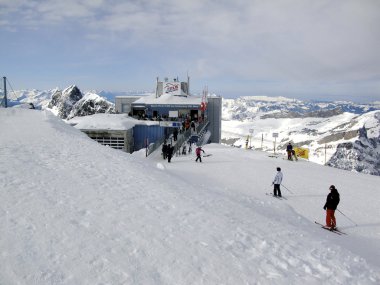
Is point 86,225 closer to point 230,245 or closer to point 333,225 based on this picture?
point 230,245

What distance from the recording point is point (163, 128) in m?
33.4

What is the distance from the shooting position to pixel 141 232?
6.86 m

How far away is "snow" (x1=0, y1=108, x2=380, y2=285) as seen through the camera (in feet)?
18.2

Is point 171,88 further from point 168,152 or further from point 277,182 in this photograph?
point 277,182

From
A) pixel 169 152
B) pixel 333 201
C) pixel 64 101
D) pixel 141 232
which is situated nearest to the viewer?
pixel 141 232

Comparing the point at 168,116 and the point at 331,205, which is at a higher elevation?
the point at 168,116

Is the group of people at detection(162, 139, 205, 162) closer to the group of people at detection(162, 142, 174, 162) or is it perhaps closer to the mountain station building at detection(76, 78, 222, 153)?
the group of people at detection(162, 142, 174, 162)

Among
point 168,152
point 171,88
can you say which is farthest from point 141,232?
point 171,88

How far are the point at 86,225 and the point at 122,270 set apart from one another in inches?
68.0

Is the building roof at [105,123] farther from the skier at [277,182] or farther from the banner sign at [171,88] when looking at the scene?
the skier at [277,182]

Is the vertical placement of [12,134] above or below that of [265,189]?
above

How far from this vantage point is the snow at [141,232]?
5.54m

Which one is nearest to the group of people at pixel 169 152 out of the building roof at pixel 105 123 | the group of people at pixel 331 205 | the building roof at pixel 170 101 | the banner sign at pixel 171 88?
the building roof at pixel 105 123

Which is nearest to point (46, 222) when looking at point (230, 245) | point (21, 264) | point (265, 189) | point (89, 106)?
point (21, 264)
